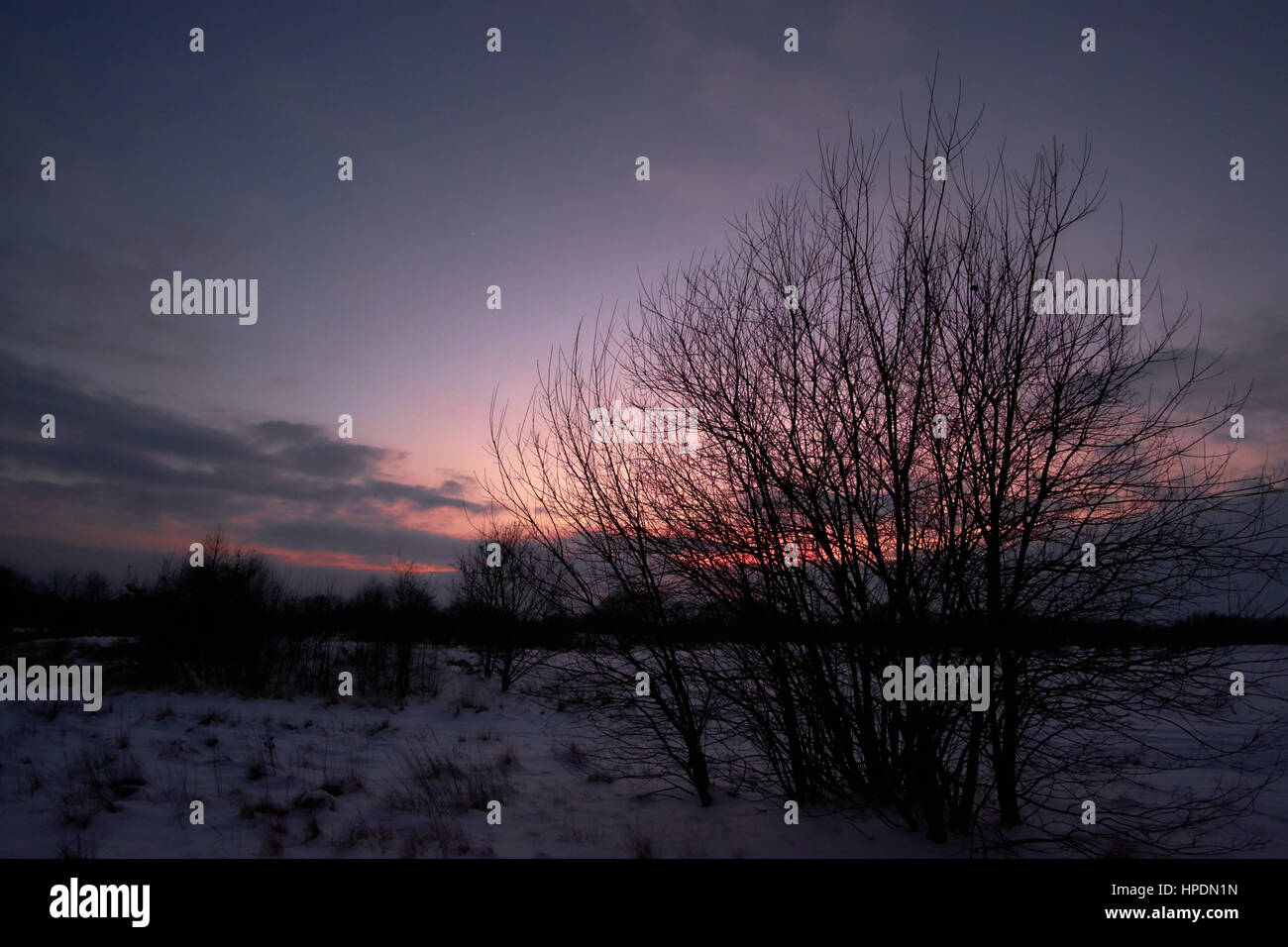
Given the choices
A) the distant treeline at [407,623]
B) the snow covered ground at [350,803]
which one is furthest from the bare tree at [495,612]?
the snow covered ground at [350,803]

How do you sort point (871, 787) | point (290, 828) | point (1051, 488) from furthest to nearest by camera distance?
Result: point (290, 828)
point (871, 787)
point (1051, 488)

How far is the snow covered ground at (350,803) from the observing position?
5.24 meters

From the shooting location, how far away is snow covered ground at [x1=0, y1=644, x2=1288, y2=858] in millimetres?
5242

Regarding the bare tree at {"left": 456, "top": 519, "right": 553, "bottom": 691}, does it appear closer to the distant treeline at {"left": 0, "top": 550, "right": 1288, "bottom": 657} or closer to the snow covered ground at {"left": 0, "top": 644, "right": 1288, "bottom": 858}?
the distant treeline at {"left": 0, "top": 550, "right": 1288, "bottom": 657}

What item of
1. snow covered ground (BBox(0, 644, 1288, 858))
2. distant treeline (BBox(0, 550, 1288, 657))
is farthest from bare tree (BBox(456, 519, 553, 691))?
snow covered ground (BBox(0, 644, 1288, 858))

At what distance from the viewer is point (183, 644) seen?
18.7m

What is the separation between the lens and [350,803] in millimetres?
6770

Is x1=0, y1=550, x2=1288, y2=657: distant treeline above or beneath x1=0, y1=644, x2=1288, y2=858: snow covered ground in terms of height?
above

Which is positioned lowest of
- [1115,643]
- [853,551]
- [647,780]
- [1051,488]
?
[647,780]

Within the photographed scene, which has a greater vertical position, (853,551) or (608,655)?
(853,551)

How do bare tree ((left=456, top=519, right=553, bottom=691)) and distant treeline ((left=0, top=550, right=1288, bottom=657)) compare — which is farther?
bare tree ((left=456, top=519, right=553, bottom=691))
